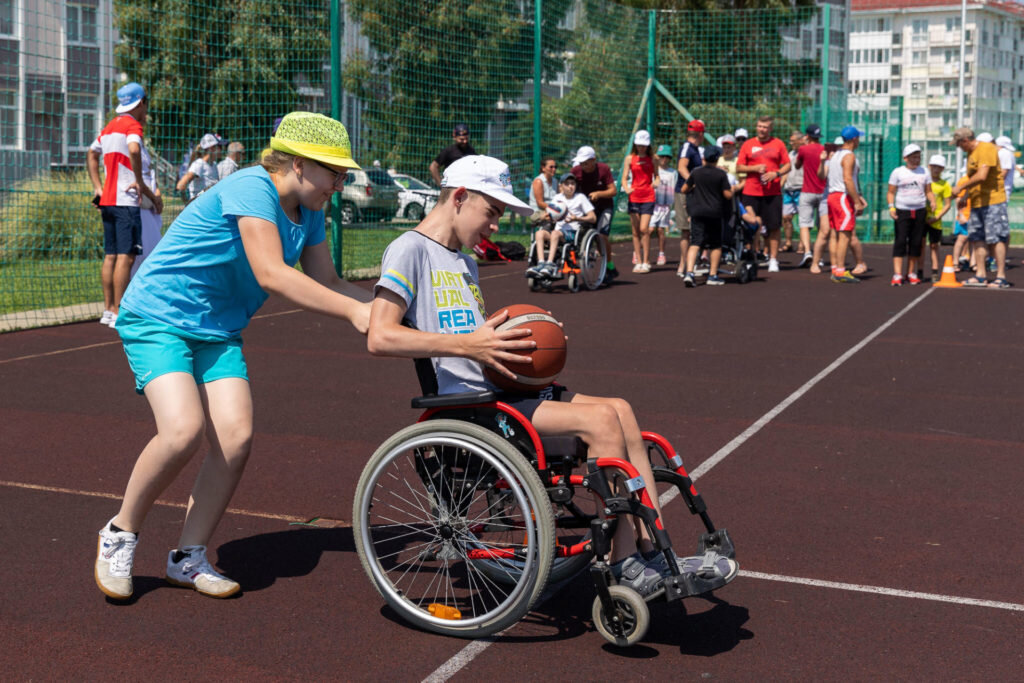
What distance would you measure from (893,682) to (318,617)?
189 cm

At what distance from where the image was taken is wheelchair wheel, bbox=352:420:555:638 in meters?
3.91

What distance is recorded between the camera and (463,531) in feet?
13.9

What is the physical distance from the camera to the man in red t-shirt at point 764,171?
17188mm

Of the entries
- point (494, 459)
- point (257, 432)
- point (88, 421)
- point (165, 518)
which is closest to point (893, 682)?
point (494, 459)

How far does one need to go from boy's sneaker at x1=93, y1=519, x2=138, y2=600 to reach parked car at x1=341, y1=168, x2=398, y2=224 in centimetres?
1235

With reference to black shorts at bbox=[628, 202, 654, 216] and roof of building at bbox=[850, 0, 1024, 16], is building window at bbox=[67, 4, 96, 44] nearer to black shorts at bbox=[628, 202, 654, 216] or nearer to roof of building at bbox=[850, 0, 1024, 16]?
black shorts at bbox=[628, 202, 654, 216]

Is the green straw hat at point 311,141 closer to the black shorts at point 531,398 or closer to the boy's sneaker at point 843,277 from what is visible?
the black shorts at point 531,398

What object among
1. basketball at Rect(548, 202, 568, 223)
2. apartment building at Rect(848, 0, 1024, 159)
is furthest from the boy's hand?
apartment building at Rect(848, 0, 1024, 159)

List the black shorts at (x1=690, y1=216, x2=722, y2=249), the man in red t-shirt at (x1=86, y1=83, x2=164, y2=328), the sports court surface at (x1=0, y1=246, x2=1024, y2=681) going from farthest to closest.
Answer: the black shorts at (x1=690, y1=216, x2=722, y2=249)
the man in red t-shirt at (x1=86, y1=83, x2=164, y2=328)
the sports court surface at (x1=0, y1=246, x2=1024, y2=681)

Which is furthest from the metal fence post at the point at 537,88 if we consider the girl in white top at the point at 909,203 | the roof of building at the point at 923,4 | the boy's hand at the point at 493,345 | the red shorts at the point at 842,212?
the roof of building at the point at 923,4

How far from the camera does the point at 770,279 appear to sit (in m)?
17.1

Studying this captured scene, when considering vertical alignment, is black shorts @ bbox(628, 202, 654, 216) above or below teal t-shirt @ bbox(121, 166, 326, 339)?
above

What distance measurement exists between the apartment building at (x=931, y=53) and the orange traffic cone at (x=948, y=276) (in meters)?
119

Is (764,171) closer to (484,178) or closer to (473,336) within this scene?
(484,178)
